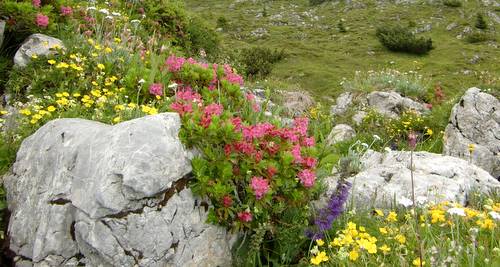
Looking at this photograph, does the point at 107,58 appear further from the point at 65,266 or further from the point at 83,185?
the point at 65,266

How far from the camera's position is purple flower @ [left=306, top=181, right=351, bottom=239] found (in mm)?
4418

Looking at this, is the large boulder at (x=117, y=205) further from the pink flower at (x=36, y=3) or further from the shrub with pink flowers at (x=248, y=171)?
the pink flower at (x=36, y=3)

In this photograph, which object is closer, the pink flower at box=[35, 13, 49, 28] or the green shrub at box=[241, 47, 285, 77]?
the pink flower at box=[35, 13, 49, 28]

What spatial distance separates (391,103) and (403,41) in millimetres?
17773

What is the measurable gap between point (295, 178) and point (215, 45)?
11.6m

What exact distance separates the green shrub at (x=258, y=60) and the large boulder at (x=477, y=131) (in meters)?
12.3

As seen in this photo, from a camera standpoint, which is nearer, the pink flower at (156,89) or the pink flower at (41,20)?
the pink flower at (156,89)

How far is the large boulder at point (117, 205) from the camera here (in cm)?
391

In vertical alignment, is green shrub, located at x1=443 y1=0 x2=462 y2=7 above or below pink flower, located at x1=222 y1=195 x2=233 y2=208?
below

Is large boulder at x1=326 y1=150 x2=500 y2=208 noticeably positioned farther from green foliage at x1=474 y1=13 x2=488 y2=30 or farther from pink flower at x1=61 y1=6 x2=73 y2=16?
green foliage at x1=474 y1=13 x2=488 y2=30

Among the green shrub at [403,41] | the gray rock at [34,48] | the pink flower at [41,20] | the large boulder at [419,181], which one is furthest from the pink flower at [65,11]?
the green shrub at [403,41]

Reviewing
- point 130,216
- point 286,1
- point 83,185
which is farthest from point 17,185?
point 286,1

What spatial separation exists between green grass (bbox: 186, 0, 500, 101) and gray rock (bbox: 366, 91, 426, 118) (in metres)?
2.17

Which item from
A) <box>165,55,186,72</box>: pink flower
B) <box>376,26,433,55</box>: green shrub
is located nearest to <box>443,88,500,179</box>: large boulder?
<box>165,55,186,72</box>: pink flower
